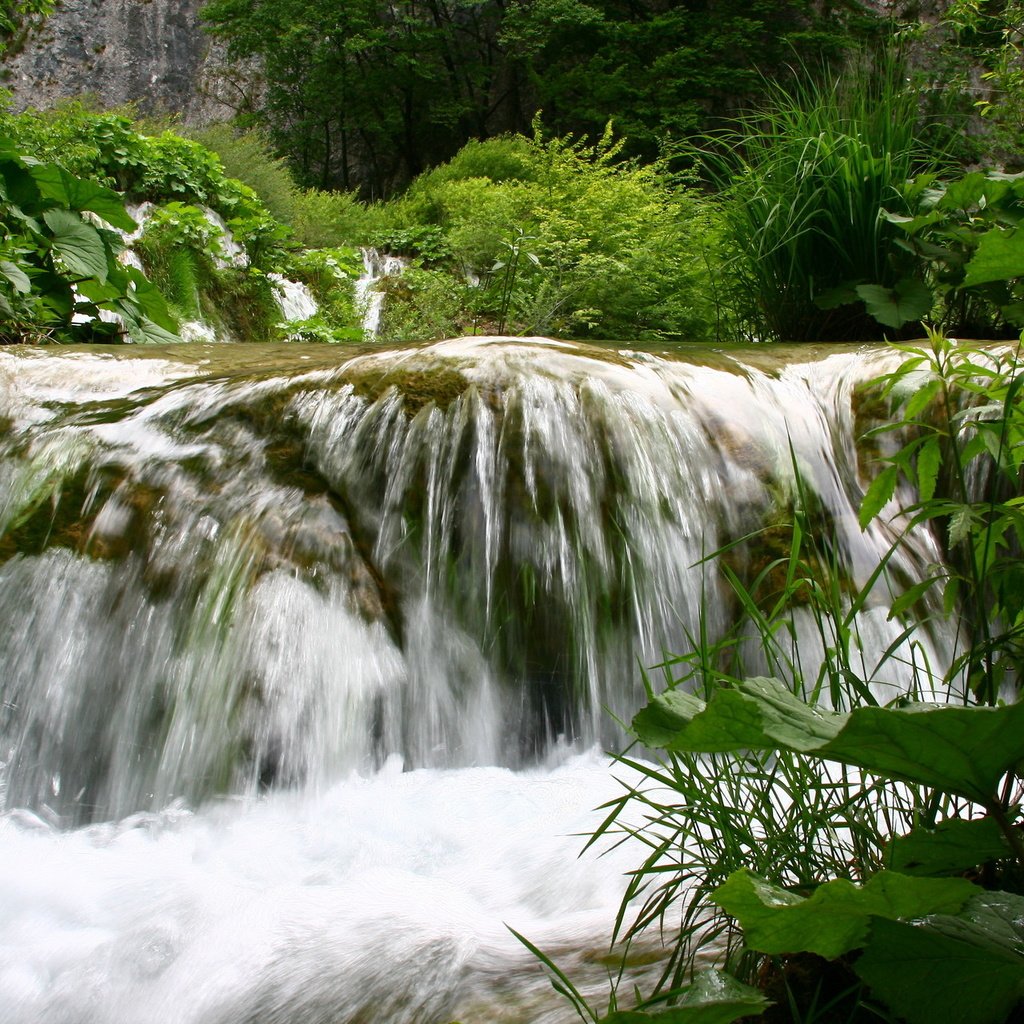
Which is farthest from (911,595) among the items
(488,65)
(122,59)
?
(122,59)

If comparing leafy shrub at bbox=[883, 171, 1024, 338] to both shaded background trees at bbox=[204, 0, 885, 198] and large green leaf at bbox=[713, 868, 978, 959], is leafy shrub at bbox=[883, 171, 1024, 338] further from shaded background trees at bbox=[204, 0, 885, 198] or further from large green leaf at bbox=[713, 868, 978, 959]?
shaded background trees at bbox=[204, 0, 885, 198]

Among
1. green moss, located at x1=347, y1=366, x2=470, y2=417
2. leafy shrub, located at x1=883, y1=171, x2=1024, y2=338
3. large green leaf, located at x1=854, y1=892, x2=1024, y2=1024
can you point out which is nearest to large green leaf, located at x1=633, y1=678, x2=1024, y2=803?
large green leaf, located at x1=854, y1=892, x2=1024, y2=1024

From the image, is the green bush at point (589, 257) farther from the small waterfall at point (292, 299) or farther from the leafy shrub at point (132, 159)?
the leafy shrub at point (132, 159)

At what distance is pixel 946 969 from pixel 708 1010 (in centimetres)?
23

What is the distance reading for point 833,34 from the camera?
1516 cm

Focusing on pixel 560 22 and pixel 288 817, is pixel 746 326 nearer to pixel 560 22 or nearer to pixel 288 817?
pixel 288 817

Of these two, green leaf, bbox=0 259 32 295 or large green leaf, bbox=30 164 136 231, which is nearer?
green leaf, bbox=0 259 32 295

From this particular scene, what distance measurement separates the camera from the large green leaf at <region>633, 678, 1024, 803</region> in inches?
31.3

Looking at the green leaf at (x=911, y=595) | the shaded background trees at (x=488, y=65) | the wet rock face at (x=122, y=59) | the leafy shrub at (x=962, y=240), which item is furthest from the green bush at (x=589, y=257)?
the wet rock face at (x=122, y=59)

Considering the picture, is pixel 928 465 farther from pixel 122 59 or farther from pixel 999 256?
pixel 122 59

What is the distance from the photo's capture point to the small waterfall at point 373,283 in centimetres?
818

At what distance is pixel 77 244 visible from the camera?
4906mm

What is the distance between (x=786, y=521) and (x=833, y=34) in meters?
15.1

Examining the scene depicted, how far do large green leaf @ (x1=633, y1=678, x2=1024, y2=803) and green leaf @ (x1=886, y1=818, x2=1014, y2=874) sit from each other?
0.09 meters
